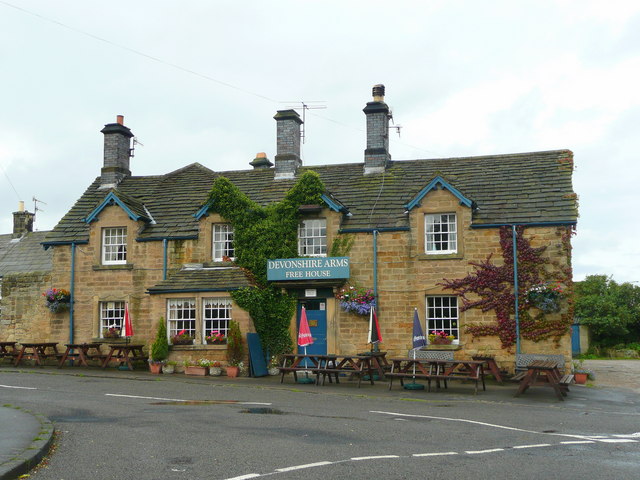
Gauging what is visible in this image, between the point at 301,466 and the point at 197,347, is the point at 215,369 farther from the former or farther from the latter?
the point at 301,466

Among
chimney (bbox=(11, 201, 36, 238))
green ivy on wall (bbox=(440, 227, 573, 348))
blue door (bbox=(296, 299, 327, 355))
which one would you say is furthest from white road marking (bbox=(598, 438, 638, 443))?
chimney (bbox=(11, 201, 36, 238))

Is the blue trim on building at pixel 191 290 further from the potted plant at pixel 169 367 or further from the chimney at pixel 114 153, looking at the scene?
the chimney at pixel 114 153

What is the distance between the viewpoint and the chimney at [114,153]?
28031 mm

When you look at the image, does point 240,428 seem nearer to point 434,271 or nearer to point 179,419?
point 179,419

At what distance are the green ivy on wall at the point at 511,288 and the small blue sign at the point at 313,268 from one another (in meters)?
3.31

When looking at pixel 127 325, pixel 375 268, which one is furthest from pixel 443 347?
pixel 127 325

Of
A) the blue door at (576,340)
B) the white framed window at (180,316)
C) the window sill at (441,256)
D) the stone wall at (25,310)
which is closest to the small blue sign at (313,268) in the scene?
the window sill at (441,256)

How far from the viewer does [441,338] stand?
21.2 meters

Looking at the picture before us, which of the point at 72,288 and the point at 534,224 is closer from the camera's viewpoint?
the point at 534,224

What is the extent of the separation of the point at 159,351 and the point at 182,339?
795mm

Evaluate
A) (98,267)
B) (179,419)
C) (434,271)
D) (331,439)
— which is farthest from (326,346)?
(331,439)

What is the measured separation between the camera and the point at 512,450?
31.3 feet

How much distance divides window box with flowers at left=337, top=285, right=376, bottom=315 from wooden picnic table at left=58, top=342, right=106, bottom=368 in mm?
8405

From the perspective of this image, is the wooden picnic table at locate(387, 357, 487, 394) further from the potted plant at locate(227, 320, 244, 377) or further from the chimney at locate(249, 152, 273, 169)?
the chimney at locate(249, 152, 273, 169)
